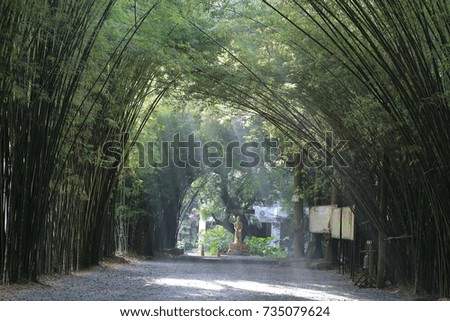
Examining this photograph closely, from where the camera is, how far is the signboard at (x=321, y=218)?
1139 cm

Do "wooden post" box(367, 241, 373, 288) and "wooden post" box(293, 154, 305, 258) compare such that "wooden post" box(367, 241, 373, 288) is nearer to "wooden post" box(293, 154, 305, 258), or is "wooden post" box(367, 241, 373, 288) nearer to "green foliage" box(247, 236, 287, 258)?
"wooden post" box(293, 154, 305, 258)

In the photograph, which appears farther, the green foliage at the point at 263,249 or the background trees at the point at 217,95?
the green foliage at the point at 263,249

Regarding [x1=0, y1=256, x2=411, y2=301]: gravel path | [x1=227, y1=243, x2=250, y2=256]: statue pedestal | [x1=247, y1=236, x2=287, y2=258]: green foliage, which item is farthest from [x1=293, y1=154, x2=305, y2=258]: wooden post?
[x1=247, y1=236, x2=287, y2=258]: green foliage

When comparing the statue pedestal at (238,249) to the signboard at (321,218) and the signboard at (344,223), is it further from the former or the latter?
the signboard at (344,223)

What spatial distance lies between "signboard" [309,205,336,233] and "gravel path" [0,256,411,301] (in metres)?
1.02

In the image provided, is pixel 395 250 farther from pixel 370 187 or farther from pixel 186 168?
pixel 186 168

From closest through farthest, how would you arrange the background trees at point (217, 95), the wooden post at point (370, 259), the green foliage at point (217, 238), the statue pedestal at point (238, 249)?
the background trees at point (217, 95) < the wooden post at point (370, 259) < the statue pedestal at point (238, 249) < the green foliage at point (217, 238)

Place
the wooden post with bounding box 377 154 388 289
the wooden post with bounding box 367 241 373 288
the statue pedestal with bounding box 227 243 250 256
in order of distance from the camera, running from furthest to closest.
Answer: the statue pedestal with bounding box 227 243 250 256, the wooden post with bounding box 367 241 373 288, the wooden post with bounding box 377 154 388 289

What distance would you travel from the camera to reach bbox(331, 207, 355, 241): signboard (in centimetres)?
941

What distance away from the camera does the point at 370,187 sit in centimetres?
892

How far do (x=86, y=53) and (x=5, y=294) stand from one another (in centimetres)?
211

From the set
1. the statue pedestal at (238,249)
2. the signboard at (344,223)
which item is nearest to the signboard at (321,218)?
the signboard at (344,223)

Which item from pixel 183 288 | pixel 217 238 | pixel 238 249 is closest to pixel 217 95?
pixel 183 288

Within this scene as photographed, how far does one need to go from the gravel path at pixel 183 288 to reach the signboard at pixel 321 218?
1.02 metres
